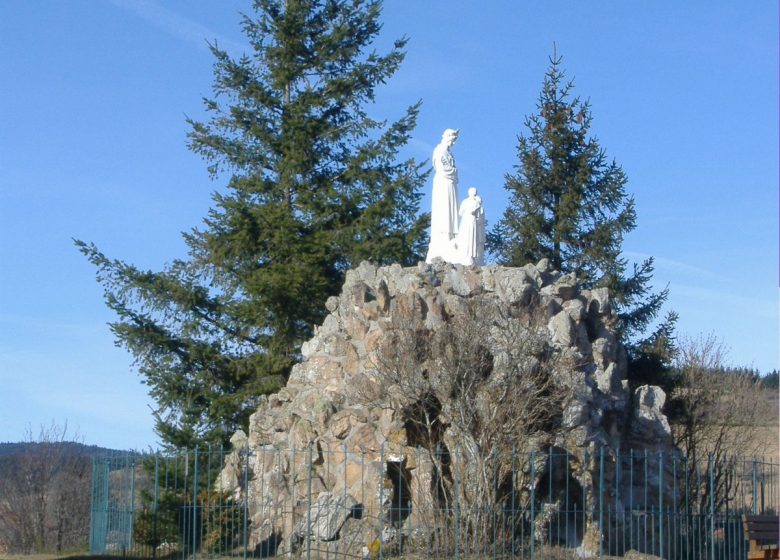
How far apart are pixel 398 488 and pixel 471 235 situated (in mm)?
5966

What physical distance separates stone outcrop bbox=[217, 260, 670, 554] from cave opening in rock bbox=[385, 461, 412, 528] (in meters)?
0.03

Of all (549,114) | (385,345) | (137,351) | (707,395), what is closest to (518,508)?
(385,345)

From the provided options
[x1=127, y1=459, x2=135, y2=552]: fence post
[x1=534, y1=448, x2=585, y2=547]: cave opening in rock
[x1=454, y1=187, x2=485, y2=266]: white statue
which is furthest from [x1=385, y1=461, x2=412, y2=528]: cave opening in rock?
[x1=454, y1=187, x2=485, y2=266]: white statue

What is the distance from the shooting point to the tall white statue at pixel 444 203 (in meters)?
22.2

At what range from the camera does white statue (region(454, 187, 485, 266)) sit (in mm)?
21812

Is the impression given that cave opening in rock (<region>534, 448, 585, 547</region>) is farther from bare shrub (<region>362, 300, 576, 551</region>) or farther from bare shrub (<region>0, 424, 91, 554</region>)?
bare shrub (<region>0, 424, 91, 554</region>)

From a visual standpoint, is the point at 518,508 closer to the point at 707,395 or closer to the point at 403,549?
the point at 403,549

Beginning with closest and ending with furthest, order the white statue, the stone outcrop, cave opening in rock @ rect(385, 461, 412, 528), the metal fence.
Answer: the metal fence < the stone outcrop < cave opening in rock @ rect(385, 461, 412, 528) < the white statue

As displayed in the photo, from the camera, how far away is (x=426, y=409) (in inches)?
705

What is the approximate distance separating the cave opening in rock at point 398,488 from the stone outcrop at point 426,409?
3 cm

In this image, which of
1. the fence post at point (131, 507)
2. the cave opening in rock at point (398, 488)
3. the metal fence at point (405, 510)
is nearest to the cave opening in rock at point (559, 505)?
the metal fence at point (405, 510)

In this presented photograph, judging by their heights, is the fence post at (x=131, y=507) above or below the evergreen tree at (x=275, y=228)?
below

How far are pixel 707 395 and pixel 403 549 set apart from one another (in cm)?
1330

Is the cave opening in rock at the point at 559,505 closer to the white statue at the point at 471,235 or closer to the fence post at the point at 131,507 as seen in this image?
the white statue at the point at 471,235
